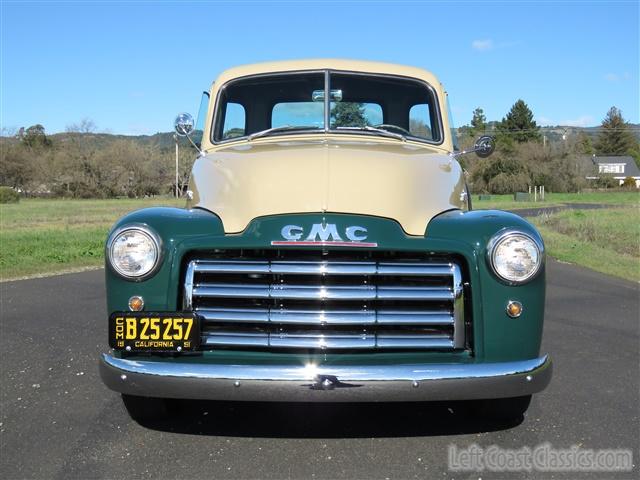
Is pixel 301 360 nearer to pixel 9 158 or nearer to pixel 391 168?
pixel 391 168

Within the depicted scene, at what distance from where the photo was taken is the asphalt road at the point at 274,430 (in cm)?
297

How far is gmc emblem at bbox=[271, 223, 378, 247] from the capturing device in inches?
114

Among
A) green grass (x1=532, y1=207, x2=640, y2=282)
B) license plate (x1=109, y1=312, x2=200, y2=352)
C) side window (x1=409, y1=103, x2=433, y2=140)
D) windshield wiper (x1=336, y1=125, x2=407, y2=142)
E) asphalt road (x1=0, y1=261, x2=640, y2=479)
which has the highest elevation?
side window (x1=409, y1=103, x2=433, y2=140)

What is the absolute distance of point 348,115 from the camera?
4.49m

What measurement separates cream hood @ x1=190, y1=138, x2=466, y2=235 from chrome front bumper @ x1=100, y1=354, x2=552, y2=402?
0.68 meters

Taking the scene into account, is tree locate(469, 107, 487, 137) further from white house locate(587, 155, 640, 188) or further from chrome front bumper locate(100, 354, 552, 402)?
chrome front bumper locate(100, 354, 552, 402)

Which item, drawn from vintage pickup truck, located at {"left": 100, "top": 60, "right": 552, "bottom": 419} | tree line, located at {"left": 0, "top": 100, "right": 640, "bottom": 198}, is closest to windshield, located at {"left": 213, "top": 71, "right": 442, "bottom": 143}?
vintage pickup truck, located at {"left": 100, "top": 60, "right": 552, "bottom": 419}

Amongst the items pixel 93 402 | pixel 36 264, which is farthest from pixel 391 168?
pixel 36 264

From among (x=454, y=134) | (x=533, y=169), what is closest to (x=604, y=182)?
(x=533, y=169)

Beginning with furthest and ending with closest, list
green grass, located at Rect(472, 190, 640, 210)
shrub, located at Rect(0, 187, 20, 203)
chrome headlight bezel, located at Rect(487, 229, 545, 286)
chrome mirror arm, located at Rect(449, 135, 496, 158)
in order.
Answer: shrub, located at Rect(0, 187, 20, 203), green grass, located at Rect(472, 190, 640, 210), chrome mirror arm, located at Rect(449, 135, 496, 158), chrome headlight bezel, located at Rect(487, 229, 545, 286)

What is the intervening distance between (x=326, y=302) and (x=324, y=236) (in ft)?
1.01

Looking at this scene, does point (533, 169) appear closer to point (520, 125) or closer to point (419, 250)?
point (520, 125)

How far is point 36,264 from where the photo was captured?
11.1 m

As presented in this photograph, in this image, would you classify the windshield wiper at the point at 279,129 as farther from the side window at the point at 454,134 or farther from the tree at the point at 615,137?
the tree at the point at 615,137
